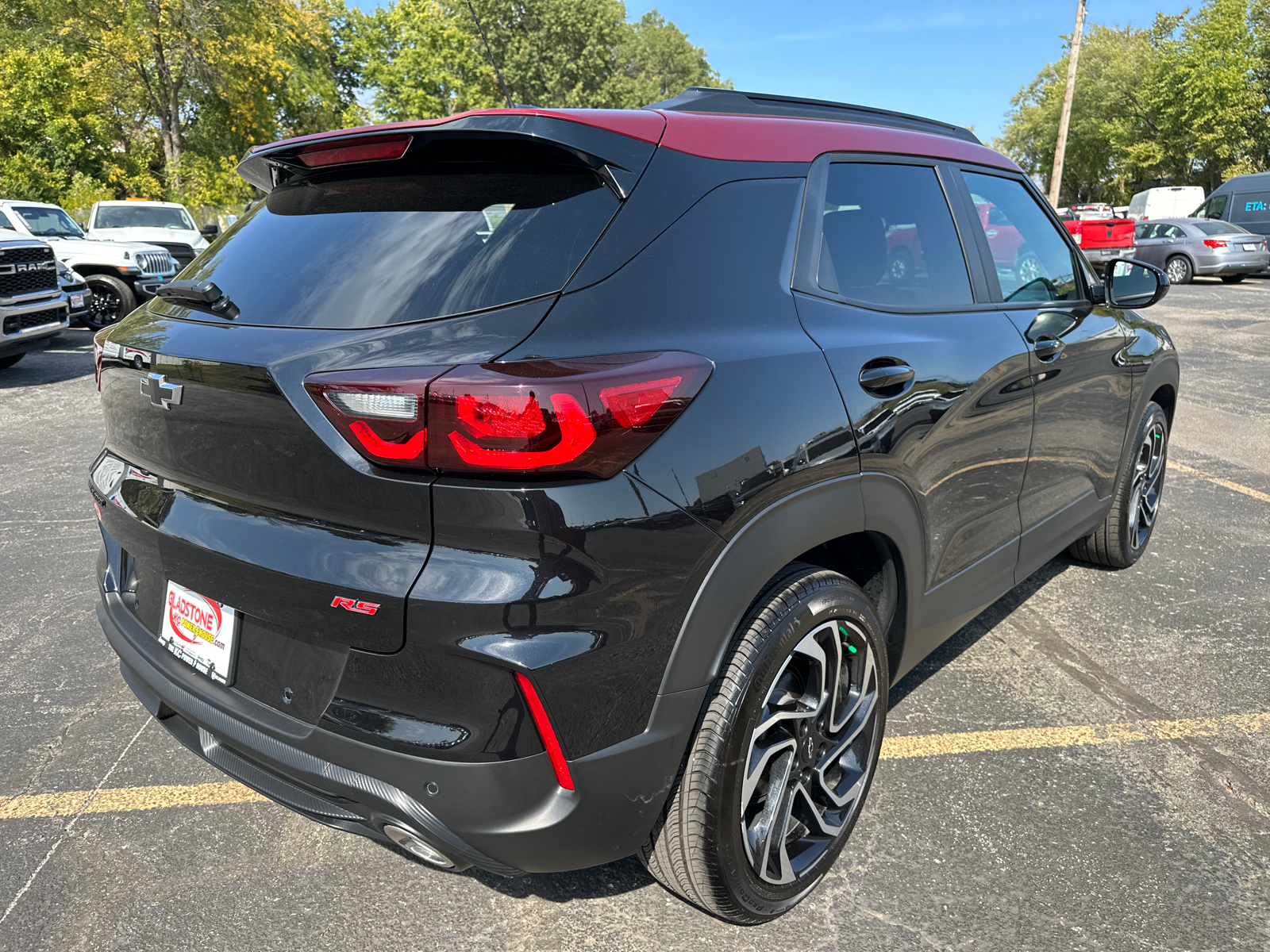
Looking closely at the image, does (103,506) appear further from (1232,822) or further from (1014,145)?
(1014,145)

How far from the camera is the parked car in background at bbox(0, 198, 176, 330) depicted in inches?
550

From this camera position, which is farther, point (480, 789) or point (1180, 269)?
point (1180, 269)

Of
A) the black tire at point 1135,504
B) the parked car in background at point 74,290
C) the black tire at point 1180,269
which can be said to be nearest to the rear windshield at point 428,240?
the black tire at point 1135,504

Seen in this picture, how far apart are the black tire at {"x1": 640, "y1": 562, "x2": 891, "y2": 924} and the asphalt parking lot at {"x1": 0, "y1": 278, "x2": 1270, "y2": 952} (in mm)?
158

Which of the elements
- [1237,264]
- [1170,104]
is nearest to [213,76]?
[1237,264]

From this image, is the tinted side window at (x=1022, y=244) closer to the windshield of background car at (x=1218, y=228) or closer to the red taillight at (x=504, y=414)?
the red taillight at (x=504, y=414)

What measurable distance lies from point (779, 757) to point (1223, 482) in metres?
5.29

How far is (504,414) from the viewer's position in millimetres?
1612

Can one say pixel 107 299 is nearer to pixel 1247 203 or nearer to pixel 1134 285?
pixel 1134 285

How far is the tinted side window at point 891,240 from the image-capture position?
2365mm

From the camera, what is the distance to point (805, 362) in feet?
6.73

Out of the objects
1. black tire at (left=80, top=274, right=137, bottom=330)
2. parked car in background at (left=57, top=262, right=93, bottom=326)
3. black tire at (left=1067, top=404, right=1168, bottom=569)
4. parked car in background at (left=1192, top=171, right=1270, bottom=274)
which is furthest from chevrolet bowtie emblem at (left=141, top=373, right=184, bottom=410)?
parked car in background at (left=1192, top=171, right=1270, bottom=274)

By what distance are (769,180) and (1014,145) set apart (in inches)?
3440

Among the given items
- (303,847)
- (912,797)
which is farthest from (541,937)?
(912,797)
